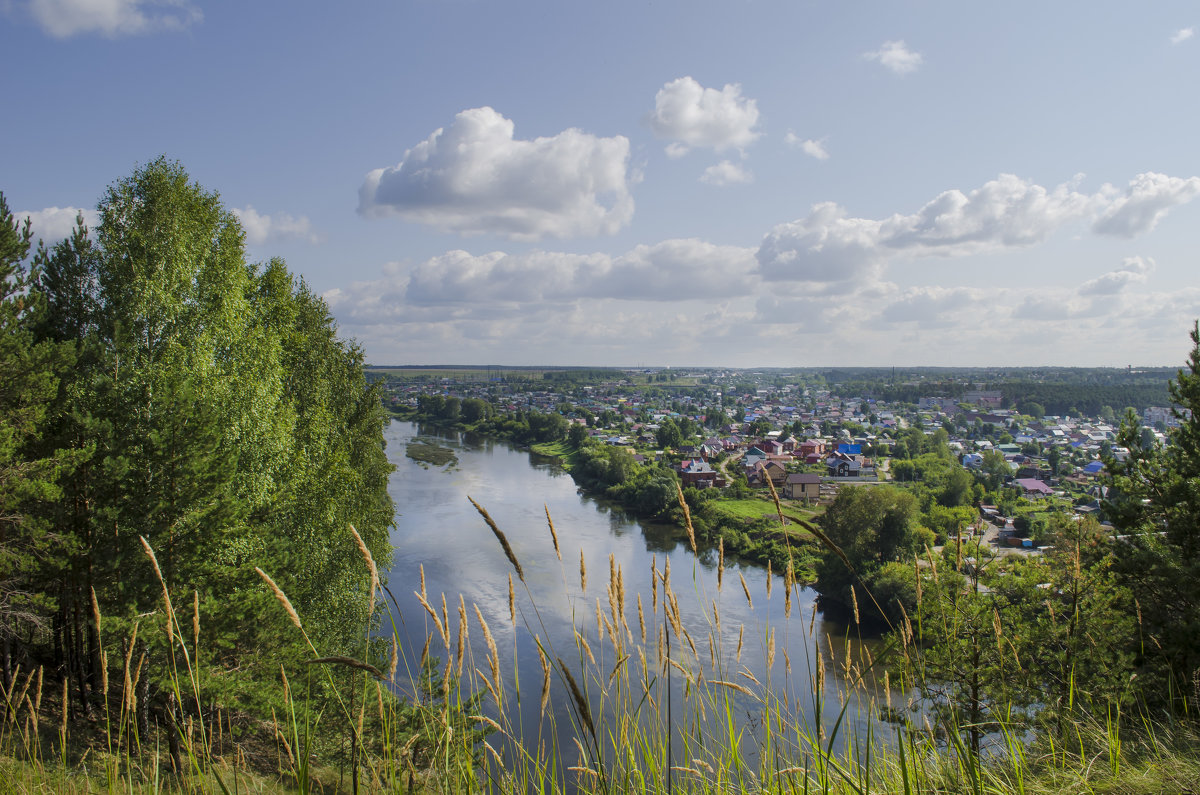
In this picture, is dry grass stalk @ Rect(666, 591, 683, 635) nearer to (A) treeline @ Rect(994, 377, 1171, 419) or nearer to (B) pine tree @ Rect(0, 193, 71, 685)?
(B) pine tree @ Rect(0, 193, 71, 685)

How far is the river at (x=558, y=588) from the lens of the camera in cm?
1170

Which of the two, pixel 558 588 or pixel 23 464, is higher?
pixel 23 464

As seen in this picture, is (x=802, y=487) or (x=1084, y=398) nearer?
(x=802, y=487)

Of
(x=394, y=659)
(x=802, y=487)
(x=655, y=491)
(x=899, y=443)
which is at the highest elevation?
(x=394, y=659)

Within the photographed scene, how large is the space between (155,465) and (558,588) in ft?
45.7

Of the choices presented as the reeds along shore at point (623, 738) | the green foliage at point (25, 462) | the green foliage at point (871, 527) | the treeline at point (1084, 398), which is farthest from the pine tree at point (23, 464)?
the treeline at point (1084, 398)

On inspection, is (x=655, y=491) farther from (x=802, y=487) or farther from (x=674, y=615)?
(x=674, y=615)

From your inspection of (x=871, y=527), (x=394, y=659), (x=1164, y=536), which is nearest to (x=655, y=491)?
(x=871, y=527)

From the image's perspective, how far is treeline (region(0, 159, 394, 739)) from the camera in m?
6.57

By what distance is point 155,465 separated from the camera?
6.66 metres

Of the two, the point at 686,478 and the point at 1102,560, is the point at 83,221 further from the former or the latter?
the point at 686,478

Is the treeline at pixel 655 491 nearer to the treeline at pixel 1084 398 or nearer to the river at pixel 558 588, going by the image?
the river at pixel 558 588

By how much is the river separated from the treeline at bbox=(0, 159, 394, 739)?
1.75 metres

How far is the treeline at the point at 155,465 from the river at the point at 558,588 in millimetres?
1755
